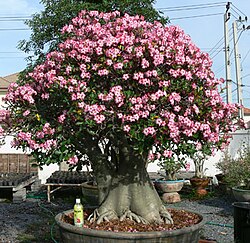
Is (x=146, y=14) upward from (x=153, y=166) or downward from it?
upward

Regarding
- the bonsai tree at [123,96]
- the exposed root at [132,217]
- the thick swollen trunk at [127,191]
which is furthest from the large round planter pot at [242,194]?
the exposed root at [132,217]

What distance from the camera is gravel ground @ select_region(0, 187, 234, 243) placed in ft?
17.3

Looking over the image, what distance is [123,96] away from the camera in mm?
3143

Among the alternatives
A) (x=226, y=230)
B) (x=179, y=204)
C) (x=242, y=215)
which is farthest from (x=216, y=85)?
(x=179, y=204)

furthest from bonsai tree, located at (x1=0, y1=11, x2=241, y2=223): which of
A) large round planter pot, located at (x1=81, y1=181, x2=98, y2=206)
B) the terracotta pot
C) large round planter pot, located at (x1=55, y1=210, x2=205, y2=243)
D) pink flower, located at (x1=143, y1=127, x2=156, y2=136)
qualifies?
the terracotta pot

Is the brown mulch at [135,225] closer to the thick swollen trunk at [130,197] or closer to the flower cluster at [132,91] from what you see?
the thick swollen trunk at [130,197]

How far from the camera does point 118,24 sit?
345 cm

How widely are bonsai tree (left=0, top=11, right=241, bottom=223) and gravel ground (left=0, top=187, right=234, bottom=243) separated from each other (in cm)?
195

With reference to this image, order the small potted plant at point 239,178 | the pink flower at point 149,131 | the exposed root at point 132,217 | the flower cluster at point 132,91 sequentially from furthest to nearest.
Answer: the small potted plant at point 239,178
the exposed root at point 132,217
the flower cluster at point 132,91
the pink flower at point 149,131

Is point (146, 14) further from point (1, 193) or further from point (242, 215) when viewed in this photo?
point (1, 193)

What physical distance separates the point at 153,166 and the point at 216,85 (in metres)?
6.87

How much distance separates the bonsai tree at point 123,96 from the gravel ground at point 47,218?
76.8 inches

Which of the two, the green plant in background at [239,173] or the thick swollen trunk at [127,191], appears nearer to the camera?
the thick swollen trunk at [127,191]

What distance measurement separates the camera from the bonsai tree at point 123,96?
3.13m
